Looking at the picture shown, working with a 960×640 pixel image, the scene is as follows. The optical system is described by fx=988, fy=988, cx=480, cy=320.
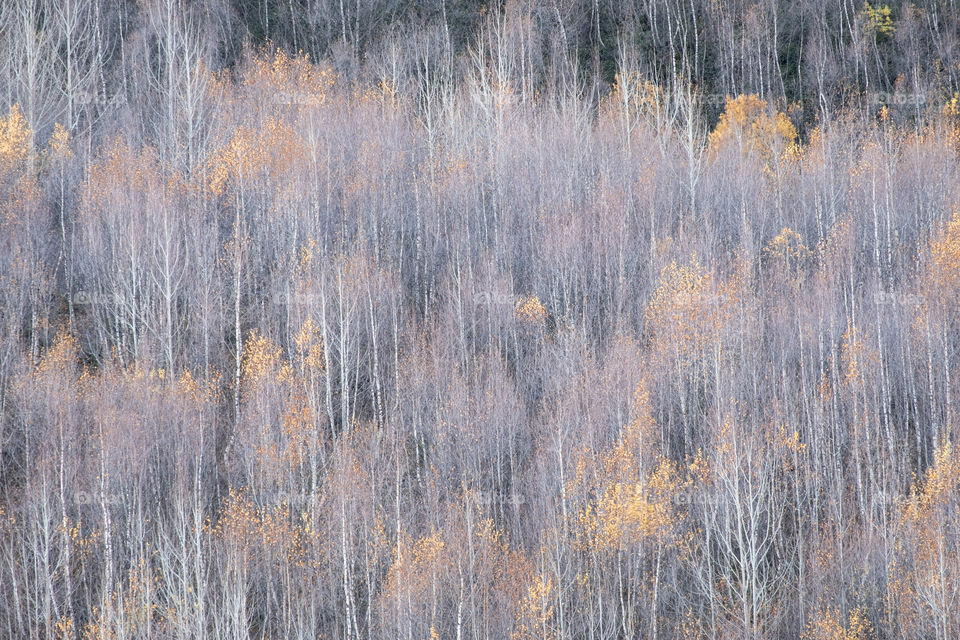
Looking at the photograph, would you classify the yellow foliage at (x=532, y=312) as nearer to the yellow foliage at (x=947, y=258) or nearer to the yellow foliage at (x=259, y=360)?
the yellow foliage at (x=259, y=360)

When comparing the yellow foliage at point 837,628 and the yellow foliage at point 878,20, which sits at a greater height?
the yellow foliage at point 878,20

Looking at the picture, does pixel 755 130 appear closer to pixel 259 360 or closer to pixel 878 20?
pixel 878 20

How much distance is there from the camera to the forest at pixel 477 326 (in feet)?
70.0

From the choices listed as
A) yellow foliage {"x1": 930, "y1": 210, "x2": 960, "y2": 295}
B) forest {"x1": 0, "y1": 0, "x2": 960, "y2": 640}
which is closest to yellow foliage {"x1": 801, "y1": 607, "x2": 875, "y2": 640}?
forest {"x1": 0, "y1": 0, "x2": 960, "y2": 640}

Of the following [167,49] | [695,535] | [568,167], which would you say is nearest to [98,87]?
[167,49]

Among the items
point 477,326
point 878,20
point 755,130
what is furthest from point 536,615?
point 878,20

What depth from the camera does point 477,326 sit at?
30.5 metres

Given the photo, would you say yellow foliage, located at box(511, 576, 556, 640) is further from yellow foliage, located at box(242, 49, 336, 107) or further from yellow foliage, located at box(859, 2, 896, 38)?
yellow foliage, located at box(859, 2, 896, 38)

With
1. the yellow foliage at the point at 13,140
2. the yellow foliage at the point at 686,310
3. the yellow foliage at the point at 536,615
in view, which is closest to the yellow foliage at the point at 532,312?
the yellow foliage at the point at 686,310

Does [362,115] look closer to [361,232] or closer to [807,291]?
[361,232]

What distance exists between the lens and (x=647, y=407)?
25.6 meters

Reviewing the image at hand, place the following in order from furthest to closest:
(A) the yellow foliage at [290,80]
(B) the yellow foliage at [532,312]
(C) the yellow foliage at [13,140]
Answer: (A) the yellow foliage at [290,80]
(C) the yellow foliage at [13,140]
(B) the yellow foliage at [532,312]

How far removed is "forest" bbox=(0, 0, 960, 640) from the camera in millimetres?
21328

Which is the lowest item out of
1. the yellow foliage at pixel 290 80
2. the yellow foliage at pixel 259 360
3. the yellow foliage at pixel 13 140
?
the yellow foliage at pixel 259 360
